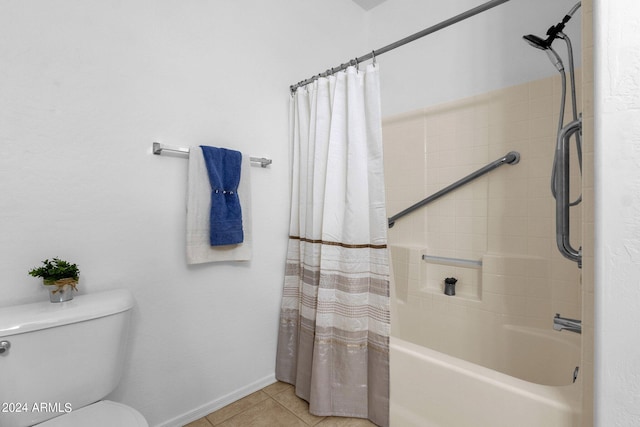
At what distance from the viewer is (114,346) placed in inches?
42.0

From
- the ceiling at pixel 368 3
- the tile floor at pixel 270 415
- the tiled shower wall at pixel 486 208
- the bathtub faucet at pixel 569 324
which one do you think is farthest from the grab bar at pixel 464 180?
the ceiling at pixel 368 3

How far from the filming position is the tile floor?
4.70ft

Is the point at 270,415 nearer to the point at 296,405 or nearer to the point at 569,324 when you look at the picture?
the point at 296,405

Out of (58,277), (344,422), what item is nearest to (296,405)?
(344,422)

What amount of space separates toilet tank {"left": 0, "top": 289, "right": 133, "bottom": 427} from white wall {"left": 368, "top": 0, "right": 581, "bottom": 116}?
2031mm

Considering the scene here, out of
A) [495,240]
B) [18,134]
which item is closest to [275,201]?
[18,134]

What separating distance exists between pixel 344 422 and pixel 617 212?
1.37 m

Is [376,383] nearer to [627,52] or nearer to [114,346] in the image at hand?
[114,346]

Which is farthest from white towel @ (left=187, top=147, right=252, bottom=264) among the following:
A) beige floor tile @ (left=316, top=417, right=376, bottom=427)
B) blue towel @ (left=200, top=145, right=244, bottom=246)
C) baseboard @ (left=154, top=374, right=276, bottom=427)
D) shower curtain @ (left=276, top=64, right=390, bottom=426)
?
beige floor tile @ (left=316, top=417, right=376, bottom=427)

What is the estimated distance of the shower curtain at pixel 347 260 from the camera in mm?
1402

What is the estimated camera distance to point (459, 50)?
1849 millimetres

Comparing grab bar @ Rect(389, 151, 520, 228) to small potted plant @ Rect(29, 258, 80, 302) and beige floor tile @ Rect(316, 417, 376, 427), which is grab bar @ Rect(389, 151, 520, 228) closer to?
beige floor tile @ Rect(316, 417, 376, 427)

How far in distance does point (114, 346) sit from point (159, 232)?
49 centimetres

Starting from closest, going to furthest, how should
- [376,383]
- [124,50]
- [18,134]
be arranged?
[18,134]
[124,50]
[376,383]
